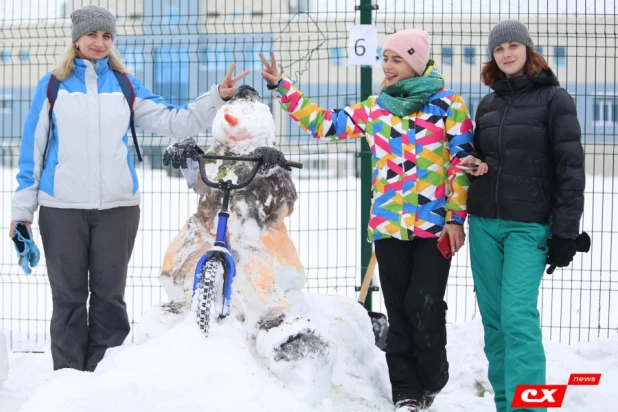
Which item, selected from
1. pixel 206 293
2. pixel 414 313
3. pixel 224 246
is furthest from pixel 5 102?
pixel 414 313

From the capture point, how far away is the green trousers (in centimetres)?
350

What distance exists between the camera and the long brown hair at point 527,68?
3678mm

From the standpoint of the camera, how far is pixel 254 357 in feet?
11.4

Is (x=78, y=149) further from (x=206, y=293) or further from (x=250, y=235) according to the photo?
(x=206, y=293)

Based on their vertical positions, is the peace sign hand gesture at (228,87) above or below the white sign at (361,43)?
below

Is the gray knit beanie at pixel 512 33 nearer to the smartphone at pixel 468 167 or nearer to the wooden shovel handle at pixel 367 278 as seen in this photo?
the smartphone at pixel 468 167

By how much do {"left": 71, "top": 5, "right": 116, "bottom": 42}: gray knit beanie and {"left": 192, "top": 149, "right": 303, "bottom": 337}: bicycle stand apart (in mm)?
1250

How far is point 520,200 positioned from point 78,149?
95.8 inches

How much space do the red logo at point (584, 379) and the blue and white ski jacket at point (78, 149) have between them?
105 inches

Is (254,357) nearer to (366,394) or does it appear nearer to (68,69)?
(366,394)

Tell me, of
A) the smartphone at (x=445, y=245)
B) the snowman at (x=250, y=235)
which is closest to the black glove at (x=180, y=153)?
the snowman at (x=250, y=235)

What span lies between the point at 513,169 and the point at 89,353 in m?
2.66

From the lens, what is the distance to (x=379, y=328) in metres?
5.17

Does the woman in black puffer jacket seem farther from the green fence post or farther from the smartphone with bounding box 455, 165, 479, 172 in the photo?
the green fence post
